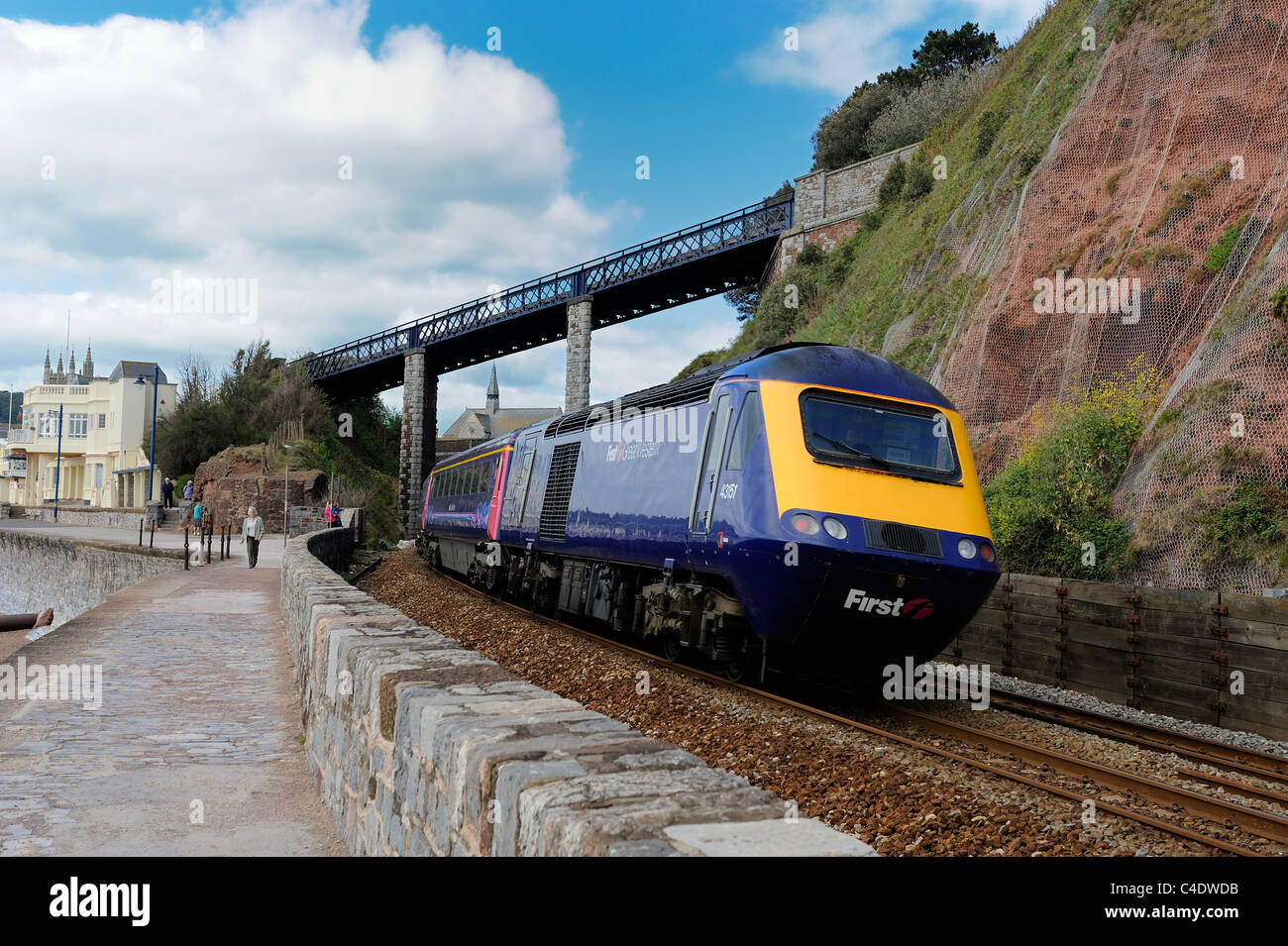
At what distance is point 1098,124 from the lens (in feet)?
60.8

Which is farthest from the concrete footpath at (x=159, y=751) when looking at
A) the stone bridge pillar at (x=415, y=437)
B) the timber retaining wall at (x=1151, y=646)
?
the stone bridge pillar at (x=415, y=437)

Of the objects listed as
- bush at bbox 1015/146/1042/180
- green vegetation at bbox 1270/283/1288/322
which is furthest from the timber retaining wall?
bush at bbox 1015/146/1042/180

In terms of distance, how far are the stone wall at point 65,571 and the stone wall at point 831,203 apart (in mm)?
23099

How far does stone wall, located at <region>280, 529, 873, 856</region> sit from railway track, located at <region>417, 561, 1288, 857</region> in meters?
3.60

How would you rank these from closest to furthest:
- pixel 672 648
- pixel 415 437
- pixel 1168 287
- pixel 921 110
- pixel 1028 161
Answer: pixel 672 648
pixel 1168 287
pixel 1028 161
pixel 921 110
pixel 415 437

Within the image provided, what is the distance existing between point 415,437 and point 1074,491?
37.1 metres

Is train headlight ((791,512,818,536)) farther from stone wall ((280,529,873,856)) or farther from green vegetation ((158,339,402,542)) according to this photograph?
green vegetation ((158,339,402,542))

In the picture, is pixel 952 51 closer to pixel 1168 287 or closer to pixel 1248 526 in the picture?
pixel 1168 287

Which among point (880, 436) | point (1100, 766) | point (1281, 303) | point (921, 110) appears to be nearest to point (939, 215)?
point (921, 110)

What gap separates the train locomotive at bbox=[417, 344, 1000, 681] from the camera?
7.61 m

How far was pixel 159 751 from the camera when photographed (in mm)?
5996

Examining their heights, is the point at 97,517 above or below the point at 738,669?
below
